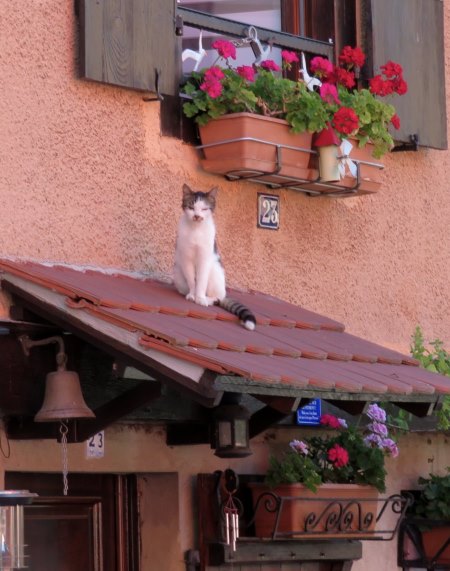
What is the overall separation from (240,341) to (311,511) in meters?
1.36

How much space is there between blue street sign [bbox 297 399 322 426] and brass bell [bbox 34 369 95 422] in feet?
5.79

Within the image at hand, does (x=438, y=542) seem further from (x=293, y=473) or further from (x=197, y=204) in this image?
(x=197, y=204)

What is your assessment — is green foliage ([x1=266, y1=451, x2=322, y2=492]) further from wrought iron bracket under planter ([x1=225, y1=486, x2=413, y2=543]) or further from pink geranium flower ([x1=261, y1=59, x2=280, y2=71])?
pink geranium flower ([x1=261, y1=59, x2=280, y2=71])

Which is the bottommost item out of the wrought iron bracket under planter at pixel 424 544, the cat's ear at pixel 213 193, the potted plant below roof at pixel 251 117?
the wrought iron bracket under planter at pixel 424 544

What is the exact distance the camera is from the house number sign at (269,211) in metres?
7.94

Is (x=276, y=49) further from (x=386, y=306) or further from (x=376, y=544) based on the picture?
(x=376, y=544)

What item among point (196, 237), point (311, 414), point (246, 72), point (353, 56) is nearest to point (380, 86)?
point (353, 56)

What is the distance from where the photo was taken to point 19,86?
267 inches

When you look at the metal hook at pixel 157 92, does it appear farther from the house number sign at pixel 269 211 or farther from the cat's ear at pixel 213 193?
the house number sign at pixel 269 211

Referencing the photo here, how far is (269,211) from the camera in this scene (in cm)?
800

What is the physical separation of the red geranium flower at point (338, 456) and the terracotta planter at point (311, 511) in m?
0.11

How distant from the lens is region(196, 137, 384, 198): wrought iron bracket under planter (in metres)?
7.54

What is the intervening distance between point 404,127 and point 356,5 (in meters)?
0.76

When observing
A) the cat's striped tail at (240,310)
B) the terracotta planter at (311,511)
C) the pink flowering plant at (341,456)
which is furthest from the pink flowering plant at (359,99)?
the terracotta planter at (311,511)
